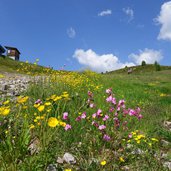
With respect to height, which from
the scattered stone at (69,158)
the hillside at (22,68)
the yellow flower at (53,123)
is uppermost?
the hillside at (22,68)

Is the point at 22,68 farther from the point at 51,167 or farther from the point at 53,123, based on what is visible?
the point at 53,123

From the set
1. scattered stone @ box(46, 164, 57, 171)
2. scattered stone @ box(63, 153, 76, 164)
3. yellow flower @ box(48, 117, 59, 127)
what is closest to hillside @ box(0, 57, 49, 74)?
scattered stone @ box(63, 153, 76, 164)

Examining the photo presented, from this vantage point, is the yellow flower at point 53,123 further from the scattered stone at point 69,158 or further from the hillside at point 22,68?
the hillside at point 22,68

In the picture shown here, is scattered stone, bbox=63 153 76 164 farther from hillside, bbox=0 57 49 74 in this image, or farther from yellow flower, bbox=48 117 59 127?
hillside, bbox=0 57 49 74

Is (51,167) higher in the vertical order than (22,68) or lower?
lower

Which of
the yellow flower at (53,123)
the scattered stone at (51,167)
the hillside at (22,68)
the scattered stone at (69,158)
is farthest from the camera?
the hillside at (22,68)

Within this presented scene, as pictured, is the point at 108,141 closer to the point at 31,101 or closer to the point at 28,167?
the point at 28,167

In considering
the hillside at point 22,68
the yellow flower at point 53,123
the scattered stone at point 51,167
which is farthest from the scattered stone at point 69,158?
the hillside at point 22,68

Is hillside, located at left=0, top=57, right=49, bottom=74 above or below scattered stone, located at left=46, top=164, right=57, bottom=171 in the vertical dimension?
above

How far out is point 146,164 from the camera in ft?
13.1

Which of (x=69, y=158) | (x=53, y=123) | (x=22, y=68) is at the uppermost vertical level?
(x=22, y=68)

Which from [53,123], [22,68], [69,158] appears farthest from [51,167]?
[22,68]

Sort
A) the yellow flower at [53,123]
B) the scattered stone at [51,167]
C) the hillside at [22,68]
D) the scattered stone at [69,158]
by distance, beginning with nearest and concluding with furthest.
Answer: the yellow flower at [53,123] → the scattered stone at [51,167] → the scattered stone at [69,158] → the hillside at [22,68]

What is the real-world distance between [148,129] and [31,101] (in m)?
2.77
